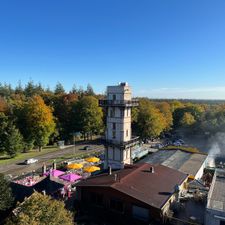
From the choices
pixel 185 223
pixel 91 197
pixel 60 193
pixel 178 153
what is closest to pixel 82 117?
pixel 178 153

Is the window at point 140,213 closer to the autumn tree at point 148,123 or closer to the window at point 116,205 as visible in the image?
the window at point 116,205

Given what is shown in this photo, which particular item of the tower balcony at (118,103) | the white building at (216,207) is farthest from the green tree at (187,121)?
the white building at (216,207)

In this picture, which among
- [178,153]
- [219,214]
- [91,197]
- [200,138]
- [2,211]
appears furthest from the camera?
[200,138]

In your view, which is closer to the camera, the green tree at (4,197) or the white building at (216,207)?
the white building at (216,207)

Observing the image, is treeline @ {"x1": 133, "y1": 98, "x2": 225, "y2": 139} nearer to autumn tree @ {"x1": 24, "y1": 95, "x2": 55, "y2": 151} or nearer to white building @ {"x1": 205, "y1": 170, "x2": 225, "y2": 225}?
autumn tree @ {"x1": 24, "y1": 95, "x2": 55, "y2": 151}

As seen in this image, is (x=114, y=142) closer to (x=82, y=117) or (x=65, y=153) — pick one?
(x=65, y=153)

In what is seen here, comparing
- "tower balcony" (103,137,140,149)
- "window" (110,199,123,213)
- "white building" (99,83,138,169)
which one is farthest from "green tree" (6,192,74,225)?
"white building" (99,83,138,169)
